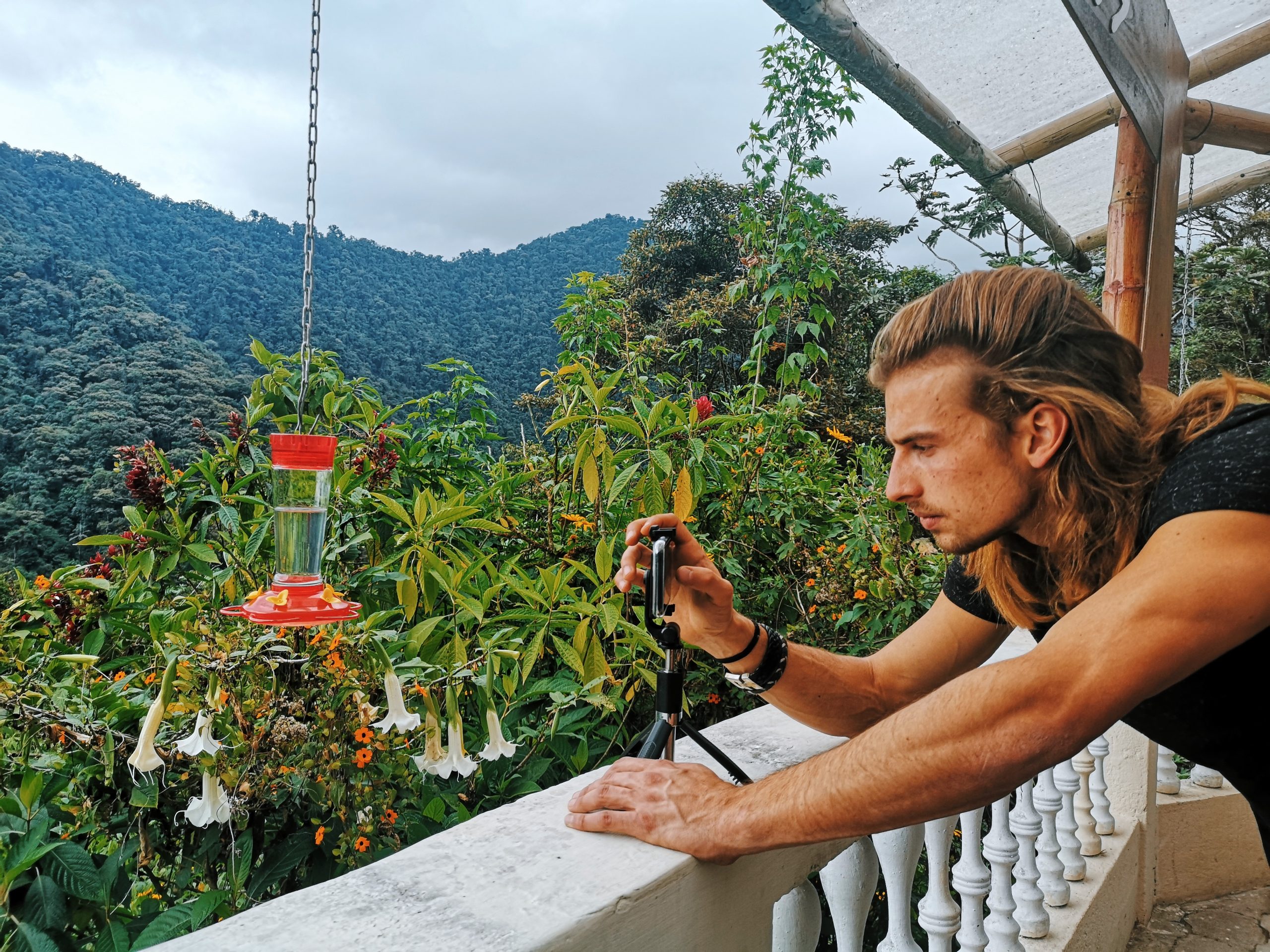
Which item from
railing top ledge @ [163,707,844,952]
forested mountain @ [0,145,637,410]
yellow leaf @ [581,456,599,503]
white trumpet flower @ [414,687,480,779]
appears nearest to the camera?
railing top ledge @ [163,707,844,952]

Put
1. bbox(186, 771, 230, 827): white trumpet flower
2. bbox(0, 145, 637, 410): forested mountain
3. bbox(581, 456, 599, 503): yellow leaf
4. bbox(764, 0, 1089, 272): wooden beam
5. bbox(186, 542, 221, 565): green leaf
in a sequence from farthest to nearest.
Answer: bbox(0, 145, 637, 410): forested mountain, bbox(581, 456, 599, 503): yellow leaf, bbox(764, 0, 1089, 272): wooden beam, bbox(186, 542, 221, 565): green leaf, bbox(186, 771, 230, 827): white trumpet flower

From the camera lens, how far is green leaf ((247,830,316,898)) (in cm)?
109

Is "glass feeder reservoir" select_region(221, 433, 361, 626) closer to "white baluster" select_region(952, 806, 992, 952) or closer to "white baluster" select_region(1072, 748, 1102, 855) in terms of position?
"white baluster" select_region(952, 806, 992, 952)

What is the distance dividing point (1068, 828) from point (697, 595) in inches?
49.4

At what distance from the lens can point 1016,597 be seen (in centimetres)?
117

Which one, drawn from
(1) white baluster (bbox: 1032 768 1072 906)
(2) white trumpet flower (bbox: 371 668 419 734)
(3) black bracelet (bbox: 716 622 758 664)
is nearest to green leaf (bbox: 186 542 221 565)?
(2) white trumpet flower (bbox: 371 668 419 734)

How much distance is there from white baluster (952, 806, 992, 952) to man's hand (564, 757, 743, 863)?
701mm

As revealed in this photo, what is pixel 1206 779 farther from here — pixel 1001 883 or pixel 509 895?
pixel 509 895

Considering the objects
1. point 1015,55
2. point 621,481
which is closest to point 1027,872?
point 621,481

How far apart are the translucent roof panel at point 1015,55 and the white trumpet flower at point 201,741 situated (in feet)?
7.49

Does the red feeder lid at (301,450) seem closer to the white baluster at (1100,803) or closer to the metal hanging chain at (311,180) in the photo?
the metal hanging chain at (311,180)

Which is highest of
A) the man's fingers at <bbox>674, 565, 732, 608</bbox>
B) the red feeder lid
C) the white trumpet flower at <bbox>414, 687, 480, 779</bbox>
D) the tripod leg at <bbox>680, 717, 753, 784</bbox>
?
the red feeder lid

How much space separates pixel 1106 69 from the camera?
6.26 ft

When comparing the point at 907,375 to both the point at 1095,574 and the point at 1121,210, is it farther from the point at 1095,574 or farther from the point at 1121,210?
the point at 1121,210
